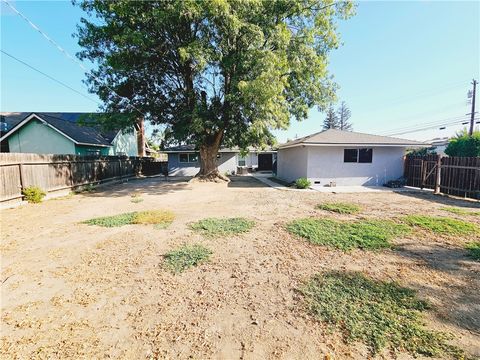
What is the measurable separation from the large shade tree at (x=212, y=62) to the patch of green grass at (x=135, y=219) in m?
7.07

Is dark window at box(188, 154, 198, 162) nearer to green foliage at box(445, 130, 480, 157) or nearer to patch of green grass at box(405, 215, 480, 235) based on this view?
patch of green grass at box(405, 215, 480, 235)

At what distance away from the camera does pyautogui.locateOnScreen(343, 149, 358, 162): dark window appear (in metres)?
14.4

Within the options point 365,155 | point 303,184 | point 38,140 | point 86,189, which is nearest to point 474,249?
point 303,184

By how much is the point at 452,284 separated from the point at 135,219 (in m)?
Result: 6.93

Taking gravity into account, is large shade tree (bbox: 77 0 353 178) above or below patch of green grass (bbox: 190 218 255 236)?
above

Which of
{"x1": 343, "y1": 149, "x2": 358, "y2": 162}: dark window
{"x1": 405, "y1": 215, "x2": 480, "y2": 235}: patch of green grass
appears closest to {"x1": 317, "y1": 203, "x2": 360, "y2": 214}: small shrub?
{"x1": 405, "y1": 215, "x2": 480, "y2": 235}: patch of green grass

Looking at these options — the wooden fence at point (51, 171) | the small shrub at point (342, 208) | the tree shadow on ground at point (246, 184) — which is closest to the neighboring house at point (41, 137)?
the wooden fence at point (51, 171)

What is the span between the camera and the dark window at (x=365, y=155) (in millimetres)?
14516

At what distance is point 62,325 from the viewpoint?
257 cm

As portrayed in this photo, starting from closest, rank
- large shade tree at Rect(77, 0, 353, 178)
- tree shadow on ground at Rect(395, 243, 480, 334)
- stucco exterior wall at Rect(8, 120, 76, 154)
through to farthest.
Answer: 1. tree shadow on ground at Rect(395, 243, 480, 334)
2. large shade tree at Rect(77, 0, 353, 178)
3. stucco exterior wall at Rect(8, 120, 76, 154)

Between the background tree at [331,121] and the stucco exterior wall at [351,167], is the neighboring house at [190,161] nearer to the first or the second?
the stucco exterior wall at [351,167]

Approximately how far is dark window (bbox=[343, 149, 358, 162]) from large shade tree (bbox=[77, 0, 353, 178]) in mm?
3967

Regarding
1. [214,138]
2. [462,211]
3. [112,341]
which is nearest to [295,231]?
[112,341]

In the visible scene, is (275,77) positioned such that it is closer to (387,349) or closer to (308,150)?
(308,150)
